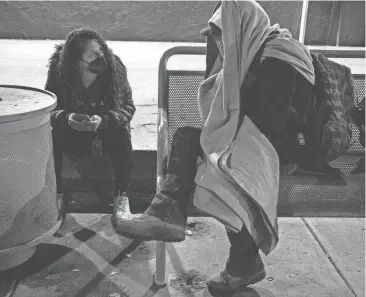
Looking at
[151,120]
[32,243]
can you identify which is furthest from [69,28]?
[32,243]

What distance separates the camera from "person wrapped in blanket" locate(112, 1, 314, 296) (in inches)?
78.8

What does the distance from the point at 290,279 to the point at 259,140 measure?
87cm

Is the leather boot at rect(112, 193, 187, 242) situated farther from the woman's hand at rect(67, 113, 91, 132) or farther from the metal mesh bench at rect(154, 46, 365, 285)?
the woman's hand at rect(67, 113, 91, 132)

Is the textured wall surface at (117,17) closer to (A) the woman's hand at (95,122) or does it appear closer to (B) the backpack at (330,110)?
(A) the woman's hand at (95,122)

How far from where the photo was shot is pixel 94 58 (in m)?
2.82

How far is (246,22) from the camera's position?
2.04 meters

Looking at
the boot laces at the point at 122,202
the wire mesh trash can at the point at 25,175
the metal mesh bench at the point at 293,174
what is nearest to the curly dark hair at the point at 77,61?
the wire mesh trash can at the point at 25,175

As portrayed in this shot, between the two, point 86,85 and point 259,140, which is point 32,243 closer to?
point 86,85

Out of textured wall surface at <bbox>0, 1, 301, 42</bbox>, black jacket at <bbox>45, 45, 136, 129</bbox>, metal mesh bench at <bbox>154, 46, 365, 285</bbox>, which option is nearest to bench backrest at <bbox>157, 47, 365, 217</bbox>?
metal mesh bench at <bbox>154, 46, 365, 285</bbox>

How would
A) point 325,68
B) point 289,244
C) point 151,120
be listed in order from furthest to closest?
point 151,120 < point 289,244 < point 325,68

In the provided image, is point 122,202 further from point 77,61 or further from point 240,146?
point 240,146

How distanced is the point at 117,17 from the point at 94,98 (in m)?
6.88

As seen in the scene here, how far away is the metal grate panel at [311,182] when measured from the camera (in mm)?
2357

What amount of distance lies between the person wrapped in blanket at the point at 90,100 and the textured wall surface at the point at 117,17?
680 cm
